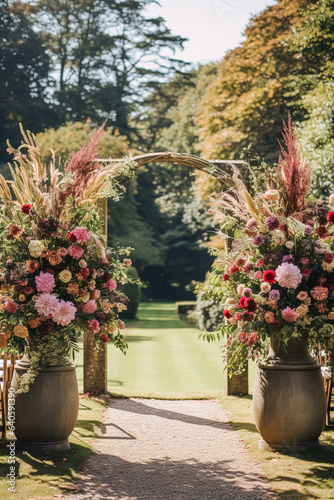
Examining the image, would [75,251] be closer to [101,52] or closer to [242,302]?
[242,302]

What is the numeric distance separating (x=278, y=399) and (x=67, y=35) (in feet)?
102

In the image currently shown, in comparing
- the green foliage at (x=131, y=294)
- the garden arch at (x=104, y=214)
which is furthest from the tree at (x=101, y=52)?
the garden arch at (x=104, y=214)

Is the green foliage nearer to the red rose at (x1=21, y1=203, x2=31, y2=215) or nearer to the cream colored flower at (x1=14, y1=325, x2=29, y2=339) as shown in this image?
the red rose at (x1=21, y1=203, x2=31, y2=215)

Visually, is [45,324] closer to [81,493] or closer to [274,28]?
[81,493]

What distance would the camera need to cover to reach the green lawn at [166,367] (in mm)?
10859

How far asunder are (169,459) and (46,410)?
1.24m

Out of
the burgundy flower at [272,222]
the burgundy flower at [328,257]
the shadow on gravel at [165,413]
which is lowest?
the shadow on gravel at [165,413]

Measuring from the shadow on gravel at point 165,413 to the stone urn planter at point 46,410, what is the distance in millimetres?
2160

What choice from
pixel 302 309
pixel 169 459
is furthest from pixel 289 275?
pixel 169 459

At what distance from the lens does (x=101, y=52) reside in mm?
34625

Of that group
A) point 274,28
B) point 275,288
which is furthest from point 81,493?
point 274,28

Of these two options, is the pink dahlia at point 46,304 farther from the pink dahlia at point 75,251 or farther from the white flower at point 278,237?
the white flower at point 278,237

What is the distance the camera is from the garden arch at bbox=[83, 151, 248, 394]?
9.24m

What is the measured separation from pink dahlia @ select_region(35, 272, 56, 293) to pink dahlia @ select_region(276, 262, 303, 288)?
2009mm
